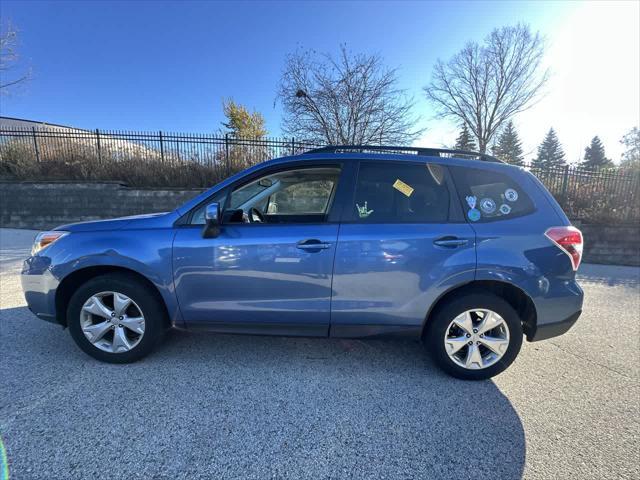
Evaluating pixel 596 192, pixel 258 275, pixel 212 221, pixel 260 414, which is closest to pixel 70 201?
pixel 212 221

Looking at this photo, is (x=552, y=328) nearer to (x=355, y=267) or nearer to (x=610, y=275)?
(x=355, y=267)

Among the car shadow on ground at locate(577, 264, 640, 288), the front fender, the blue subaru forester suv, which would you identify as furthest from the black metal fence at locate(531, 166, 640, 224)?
the front fender

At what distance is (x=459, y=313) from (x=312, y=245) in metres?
1.31

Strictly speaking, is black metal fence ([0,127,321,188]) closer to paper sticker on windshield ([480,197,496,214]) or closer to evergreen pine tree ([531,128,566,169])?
paper sticker on windshield ([480,197,496,214])

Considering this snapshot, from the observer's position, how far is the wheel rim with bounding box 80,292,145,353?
263cm

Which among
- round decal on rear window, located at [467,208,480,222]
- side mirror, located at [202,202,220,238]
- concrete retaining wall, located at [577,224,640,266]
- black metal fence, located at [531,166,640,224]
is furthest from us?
black metal fence, located at [531,166,640,224]

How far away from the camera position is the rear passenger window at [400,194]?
2516 mm

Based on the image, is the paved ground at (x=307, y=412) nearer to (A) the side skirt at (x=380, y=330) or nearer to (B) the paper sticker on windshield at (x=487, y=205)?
(A) the side skirt at (x=380, y=330)

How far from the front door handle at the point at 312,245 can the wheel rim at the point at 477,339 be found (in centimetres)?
121

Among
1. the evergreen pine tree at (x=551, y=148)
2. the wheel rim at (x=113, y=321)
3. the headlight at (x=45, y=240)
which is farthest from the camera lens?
the evergreen pine tree at (x=551, y=148)

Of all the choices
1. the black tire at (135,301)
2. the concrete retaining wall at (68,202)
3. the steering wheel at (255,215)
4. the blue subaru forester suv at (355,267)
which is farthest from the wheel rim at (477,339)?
the concrete retaining wall at (68,202)

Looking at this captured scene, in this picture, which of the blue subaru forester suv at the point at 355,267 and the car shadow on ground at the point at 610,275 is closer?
the blue subaru forester suv at the point at 355,267

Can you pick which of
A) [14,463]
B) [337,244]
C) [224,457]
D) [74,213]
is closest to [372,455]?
[224,457]

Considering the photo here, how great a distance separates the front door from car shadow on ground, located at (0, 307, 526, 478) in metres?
0.44
